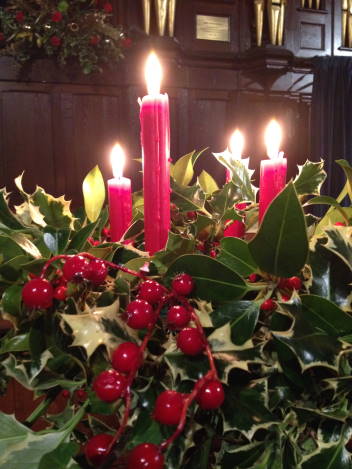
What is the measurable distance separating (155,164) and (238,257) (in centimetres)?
10

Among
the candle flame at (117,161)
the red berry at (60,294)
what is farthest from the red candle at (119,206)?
the red berry at (60,294)

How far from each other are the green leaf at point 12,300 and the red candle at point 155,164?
110mm

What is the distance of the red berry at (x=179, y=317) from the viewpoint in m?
0.28

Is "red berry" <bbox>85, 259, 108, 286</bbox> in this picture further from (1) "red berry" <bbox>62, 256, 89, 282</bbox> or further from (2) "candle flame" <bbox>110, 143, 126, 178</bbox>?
(2) "candle flame" <bbox>110, 143, 126, 178</bbox>

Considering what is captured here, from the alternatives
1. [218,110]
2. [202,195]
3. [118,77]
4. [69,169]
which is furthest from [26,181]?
[202,195]

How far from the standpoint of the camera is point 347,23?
3791 millimetres

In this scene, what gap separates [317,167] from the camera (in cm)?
43

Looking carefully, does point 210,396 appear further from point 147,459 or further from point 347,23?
point 347,23

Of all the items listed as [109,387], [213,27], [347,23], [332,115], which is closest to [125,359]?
[109,387]

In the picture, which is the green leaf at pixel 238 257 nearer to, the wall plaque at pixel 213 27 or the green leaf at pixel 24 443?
the green leaf at pixel 24 443

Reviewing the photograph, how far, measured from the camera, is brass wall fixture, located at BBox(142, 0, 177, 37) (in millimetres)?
3211

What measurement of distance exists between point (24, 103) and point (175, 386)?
127 inches

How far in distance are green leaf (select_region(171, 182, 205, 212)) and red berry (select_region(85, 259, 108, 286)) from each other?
0.13 metres

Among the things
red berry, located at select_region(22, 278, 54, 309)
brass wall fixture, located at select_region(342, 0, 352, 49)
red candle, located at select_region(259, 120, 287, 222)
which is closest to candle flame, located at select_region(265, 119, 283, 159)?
red candle, located at select_region(259, 120, 287, 222)
